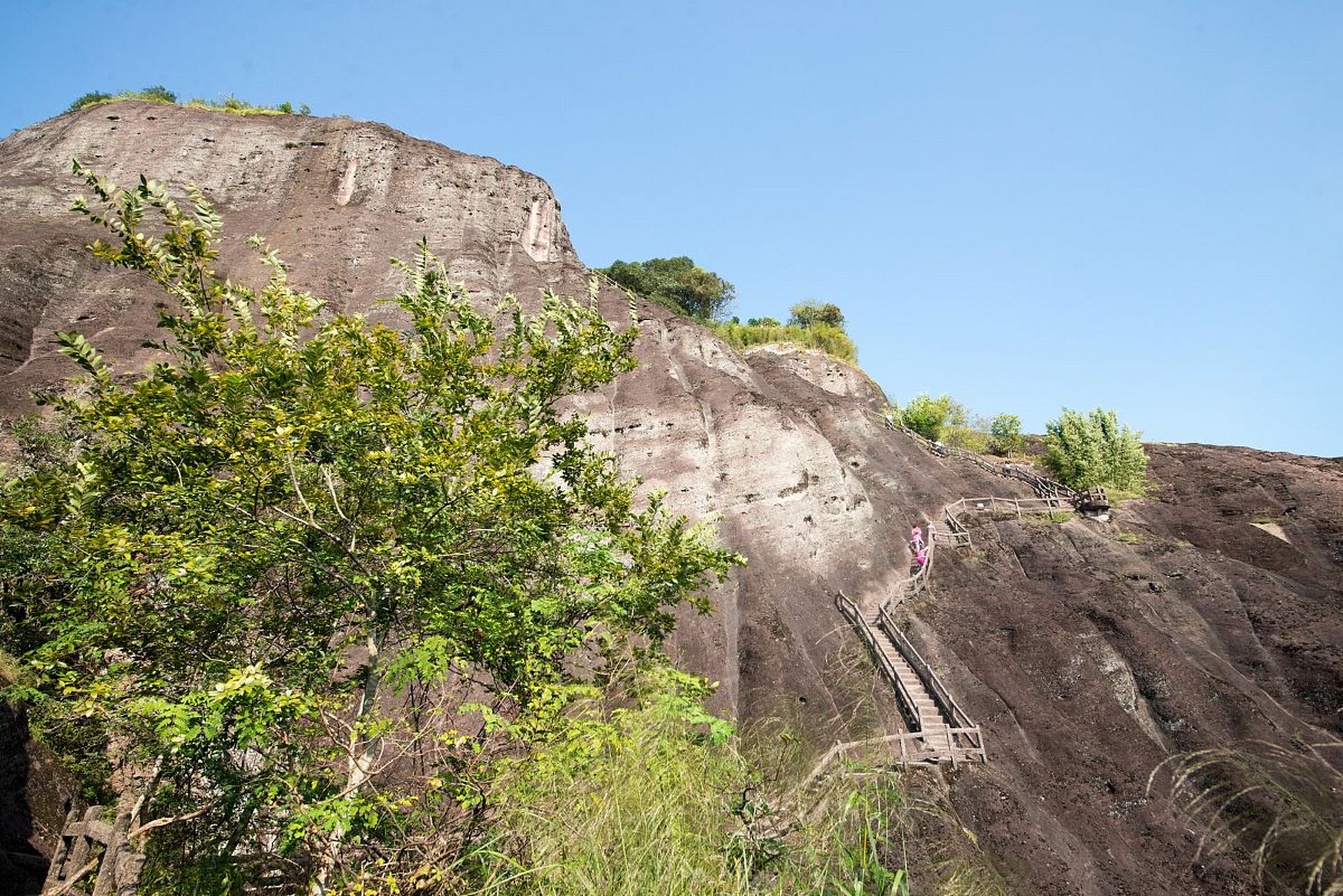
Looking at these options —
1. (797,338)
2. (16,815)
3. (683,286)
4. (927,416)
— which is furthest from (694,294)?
(16,815)

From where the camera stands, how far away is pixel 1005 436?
1572 inches

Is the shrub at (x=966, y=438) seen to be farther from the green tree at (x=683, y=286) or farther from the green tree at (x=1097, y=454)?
the green tree at (x=683, y=286)

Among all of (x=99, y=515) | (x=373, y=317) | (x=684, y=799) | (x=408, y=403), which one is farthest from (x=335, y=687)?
(x=373, y=317)

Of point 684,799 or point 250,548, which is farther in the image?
point 250,548

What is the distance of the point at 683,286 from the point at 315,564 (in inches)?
2016

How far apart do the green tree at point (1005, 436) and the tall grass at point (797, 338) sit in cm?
1069

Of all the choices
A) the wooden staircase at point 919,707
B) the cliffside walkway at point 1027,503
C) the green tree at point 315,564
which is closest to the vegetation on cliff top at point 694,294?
the cliffside walkway at point 1027,503

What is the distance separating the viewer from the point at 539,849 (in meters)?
3.88

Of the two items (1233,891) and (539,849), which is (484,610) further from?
(1233,891)

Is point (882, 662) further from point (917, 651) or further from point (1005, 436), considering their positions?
point (1005, 436)

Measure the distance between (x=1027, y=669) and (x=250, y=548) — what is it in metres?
21.9

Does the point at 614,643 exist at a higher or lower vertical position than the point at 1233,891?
higher

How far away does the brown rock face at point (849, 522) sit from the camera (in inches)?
702

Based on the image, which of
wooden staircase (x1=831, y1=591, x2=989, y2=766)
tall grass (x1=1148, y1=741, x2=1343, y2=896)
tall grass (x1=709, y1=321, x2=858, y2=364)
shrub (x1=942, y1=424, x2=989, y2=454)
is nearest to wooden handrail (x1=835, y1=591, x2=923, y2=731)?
wooden staircase (x1=831, y1=591, x2=989, y2=766)
